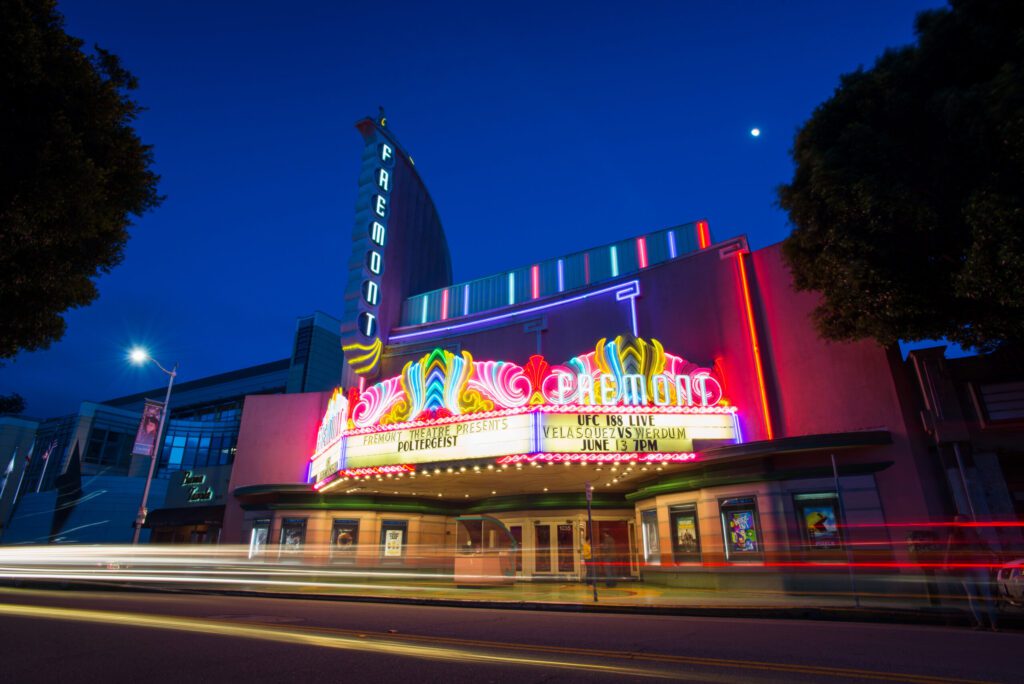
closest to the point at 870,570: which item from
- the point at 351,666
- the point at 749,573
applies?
the point at 749,573

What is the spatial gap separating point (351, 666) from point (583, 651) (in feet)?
8.40

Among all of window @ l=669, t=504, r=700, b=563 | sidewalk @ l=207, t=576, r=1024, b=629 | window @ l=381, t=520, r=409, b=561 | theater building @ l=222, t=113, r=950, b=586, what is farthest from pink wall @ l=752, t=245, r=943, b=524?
window @ l=381, t=520, r=409, b=561

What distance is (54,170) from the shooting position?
29.0 ft

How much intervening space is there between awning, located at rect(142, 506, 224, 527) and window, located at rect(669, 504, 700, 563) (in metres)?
27.6

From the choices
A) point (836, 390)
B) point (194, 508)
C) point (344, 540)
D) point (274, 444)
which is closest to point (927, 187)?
point (836, 390)

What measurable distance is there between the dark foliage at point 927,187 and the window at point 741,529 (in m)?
5.90

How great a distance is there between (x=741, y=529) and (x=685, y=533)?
2178 millimetres

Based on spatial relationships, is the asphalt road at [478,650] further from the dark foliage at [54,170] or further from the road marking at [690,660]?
the dark foliage at [54,170]

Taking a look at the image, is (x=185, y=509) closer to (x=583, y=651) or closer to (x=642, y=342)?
(x=642, y=342)

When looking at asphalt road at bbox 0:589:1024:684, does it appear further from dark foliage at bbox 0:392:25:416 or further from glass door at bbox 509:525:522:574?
glass door at bbox 509:525:522:574

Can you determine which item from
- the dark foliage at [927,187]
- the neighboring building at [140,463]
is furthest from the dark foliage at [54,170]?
the neighboring building at [140,463]

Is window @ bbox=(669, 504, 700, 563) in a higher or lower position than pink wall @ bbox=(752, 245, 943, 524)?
lower

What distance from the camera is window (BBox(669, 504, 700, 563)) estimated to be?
17.4m

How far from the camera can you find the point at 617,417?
55.5 ft
